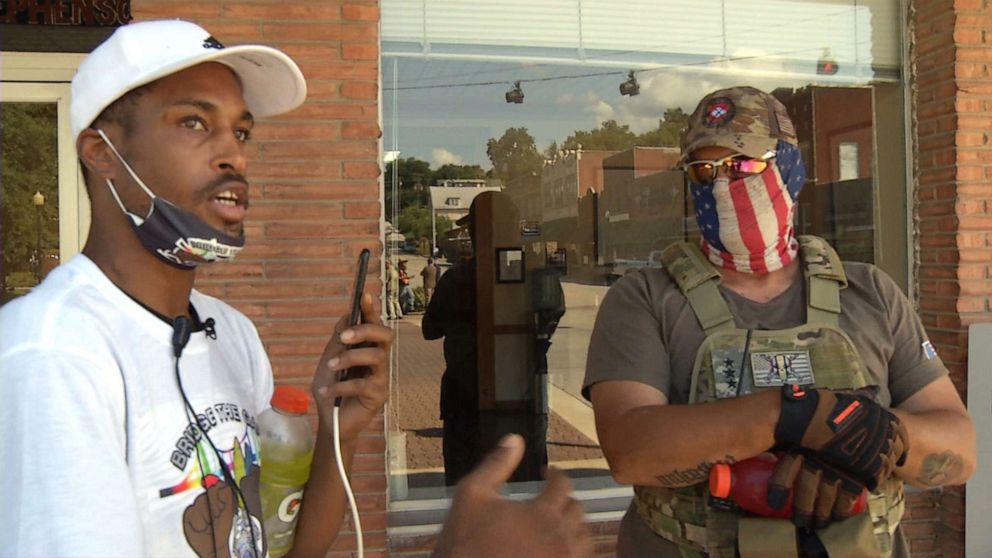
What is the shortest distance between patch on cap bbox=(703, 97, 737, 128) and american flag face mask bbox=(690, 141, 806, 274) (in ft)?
0.46

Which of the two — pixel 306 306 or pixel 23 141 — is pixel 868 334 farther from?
pixel 23 141

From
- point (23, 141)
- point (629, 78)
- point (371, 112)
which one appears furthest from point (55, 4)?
point (629, 78)

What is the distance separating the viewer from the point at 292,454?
59.7 inches

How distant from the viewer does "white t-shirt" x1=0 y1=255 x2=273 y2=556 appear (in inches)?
40.4

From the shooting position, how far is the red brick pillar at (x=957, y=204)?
4.17 metres

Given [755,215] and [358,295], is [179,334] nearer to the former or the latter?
[358,295]

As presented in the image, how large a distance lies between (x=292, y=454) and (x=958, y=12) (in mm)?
4247

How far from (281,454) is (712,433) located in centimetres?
89

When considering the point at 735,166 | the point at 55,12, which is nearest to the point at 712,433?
the point at 735,166

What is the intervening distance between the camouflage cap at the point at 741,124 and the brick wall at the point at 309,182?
76.2 inches

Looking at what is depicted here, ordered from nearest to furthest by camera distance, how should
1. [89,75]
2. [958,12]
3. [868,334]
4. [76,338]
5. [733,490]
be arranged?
[76,338] < [89,75] < [733,490] < [868,334] < [958,12]

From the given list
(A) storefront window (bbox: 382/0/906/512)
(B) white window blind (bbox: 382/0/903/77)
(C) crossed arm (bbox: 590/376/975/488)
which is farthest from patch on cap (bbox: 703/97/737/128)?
→ (B) white window blind (bbox: 382/0/903/77)

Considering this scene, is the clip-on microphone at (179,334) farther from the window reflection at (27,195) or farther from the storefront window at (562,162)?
the window reflection at (27,195)

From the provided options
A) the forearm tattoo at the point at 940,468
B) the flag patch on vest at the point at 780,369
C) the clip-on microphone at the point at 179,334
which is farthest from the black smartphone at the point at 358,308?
the forearm tattoo at the point at 940,468
